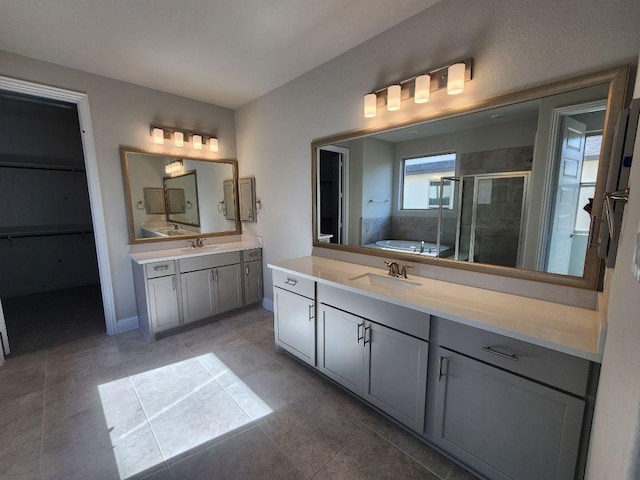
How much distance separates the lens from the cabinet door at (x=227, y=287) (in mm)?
3168

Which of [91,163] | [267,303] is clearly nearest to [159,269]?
[91,163]

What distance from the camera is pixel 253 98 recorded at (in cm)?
323

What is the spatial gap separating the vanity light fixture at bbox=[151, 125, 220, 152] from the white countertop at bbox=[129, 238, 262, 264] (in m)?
1.18

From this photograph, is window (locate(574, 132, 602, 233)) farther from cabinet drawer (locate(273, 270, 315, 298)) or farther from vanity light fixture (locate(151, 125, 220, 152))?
vanity light fixture (locate(151, 125, 220, 152))

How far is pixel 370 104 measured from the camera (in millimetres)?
2021

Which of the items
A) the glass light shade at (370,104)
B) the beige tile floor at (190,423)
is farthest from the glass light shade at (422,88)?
the beige tile floor at (190,423)

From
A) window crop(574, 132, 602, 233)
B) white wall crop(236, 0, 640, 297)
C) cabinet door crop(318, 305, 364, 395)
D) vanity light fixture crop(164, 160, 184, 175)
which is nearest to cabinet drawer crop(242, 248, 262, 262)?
white wall crop(236, 0, 640, 297)

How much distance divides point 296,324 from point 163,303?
1483mm

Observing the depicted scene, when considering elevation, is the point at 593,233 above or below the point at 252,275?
above

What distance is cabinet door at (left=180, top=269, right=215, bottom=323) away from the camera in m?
2.93

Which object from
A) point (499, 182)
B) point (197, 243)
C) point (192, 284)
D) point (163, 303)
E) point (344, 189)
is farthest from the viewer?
point (197, 243)

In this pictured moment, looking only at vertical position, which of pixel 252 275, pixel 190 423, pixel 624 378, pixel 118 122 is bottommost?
pixel 190 423

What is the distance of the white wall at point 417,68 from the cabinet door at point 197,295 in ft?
2.49

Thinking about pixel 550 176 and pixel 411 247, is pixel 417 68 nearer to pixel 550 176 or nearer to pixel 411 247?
pixel 550 176
